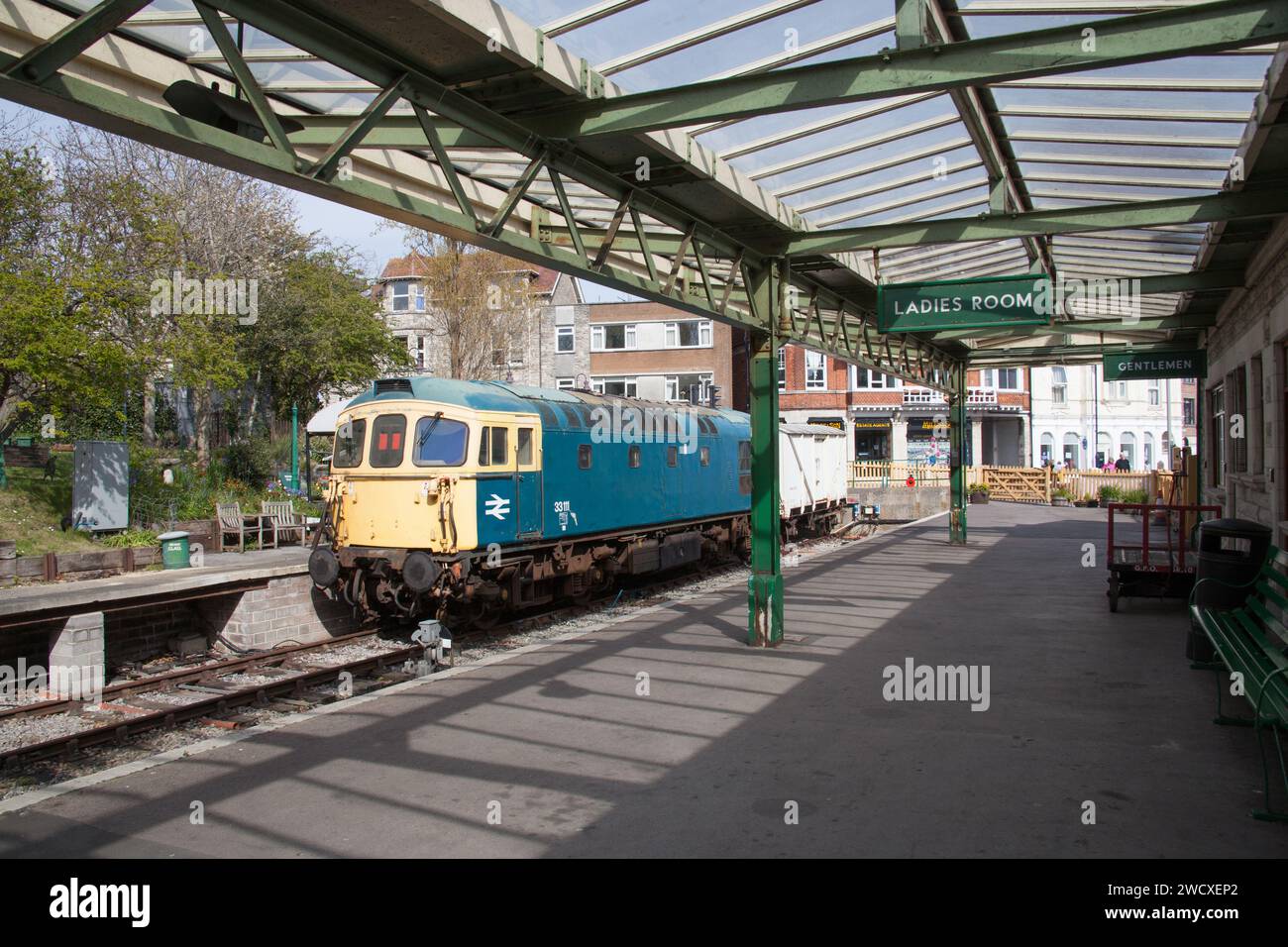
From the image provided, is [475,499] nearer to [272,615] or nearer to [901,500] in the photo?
[272,615]

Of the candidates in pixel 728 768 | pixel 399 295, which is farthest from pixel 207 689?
pixel 399 295

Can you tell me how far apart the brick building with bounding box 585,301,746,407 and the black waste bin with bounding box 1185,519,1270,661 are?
34278 mm

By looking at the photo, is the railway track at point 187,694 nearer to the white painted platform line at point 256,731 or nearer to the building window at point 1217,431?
the white painted platform line at point 256,731

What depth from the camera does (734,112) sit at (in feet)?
21.1

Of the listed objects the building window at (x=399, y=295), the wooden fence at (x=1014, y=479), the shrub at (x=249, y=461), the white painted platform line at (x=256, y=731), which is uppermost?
the building window at (x=399, y=295)

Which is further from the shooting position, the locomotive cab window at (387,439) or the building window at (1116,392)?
the building window at (1116,392)

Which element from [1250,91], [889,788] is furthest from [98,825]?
[1250,91]

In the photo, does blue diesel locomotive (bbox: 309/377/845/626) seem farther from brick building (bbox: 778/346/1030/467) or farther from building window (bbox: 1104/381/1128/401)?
building window (bbox: 1104/381/1128/401)

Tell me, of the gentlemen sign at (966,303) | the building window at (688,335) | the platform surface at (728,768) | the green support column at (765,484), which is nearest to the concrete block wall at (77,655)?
the platform surface at (728,768)

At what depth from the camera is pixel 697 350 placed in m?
44.0

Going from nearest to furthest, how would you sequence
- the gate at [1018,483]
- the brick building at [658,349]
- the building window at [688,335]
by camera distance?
the gate at [1018,483] → the brick building at [658,349] → the building window at [688,335]

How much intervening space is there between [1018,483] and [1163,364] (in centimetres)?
2318

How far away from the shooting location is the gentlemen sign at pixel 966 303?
9.06 meters

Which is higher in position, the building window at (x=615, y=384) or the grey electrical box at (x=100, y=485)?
the building window at (x=615, y=384)
